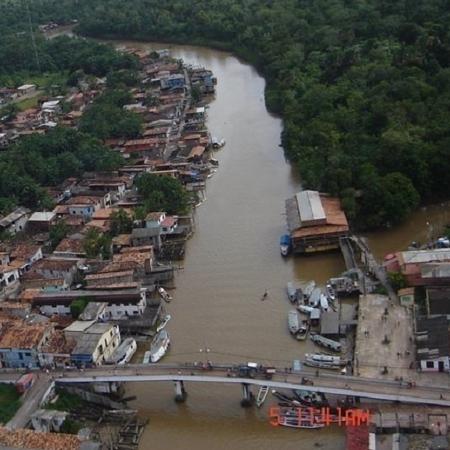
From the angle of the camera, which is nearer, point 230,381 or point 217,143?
point 230,381

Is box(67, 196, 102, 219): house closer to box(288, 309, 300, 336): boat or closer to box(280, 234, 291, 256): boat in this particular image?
box(280, 234, 291, 256): boat

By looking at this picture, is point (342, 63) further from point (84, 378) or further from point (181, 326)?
point (84, 378)

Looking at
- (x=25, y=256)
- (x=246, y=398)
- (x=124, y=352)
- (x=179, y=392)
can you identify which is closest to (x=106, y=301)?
(x=124, y=352)

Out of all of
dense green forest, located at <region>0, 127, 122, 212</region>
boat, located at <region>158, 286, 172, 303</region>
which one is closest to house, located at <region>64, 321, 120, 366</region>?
boat, located at <region>158, 286, 172, 303</region>

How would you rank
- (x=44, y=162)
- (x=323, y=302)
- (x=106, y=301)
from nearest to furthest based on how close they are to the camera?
1. (x=323, y=302)
2. (x=106, y=301)
3. (x=44, y=162)

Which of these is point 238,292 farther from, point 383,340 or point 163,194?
point 163,194

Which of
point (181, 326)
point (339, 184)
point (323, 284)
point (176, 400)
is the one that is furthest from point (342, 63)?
point (176, 400)
